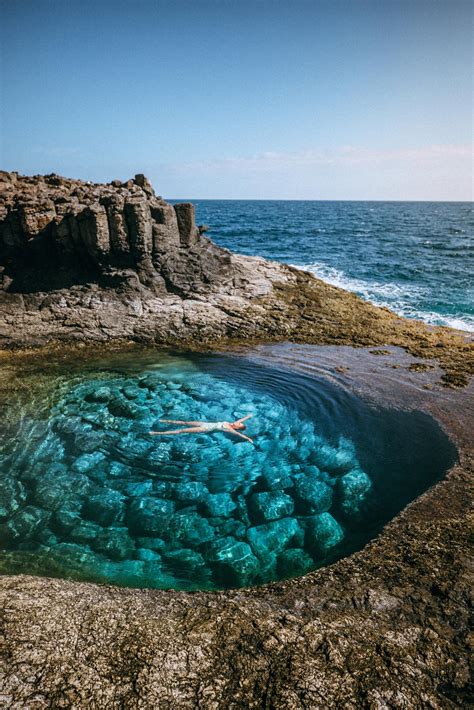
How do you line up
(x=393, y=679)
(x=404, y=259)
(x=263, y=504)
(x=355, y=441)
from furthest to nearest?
(x=404, y=259), (x=355, y=441), (x=263, y=504), (x=393, y=679)

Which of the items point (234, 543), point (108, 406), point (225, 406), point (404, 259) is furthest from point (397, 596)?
point (404, 259)

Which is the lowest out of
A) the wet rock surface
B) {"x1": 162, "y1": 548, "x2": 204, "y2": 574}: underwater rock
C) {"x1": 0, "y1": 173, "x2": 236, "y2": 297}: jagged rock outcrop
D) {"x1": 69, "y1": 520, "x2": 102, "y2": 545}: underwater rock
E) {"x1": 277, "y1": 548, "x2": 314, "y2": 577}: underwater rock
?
{"x1": 277, "y1": 548, "x2": 314, "y2": 577}: underwater rock

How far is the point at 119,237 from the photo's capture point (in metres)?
14.0

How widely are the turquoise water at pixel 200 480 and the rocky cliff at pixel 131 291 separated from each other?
3.61m

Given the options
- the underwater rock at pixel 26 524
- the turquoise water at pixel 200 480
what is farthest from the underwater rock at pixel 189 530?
the underwater rock at pixel 26 524

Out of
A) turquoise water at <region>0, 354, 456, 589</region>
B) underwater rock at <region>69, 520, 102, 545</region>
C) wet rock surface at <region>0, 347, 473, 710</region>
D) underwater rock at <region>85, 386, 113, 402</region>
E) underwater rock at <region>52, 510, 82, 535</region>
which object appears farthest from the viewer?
underwater rock at <region>85, 386, 113, 402</region>

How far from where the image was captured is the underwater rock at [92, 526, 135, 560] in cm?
586

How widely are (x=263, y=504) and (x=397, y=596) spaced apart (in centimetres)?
277

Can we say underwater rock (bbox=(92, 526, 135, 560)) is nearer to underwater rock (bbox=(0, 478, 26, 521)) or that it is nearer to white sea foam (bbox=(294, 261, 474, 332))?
underwater rock (bbox=(0, 478, 26, 521))

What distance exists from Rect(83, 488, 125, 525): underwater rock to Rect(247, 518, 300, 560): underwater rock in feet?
7.36

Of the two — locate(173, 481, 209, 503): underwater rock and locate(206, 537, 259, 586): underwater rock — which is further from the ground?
locate(173, 481, 209, 503): underwater rock

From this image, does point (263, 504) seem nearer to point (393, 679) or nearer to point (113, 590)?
point (113, 590)

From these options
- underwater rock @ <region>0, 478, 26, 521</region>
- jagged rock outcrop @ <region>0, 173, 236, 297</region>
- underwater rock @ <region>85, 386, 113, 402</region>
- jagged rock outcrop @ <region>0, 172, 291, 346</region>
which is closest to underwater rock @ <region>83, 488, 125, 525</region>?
underwater rock @ <region>0, 478, 26, 521</region>

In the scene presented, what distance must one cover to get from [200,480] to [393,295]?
65.2 ft
